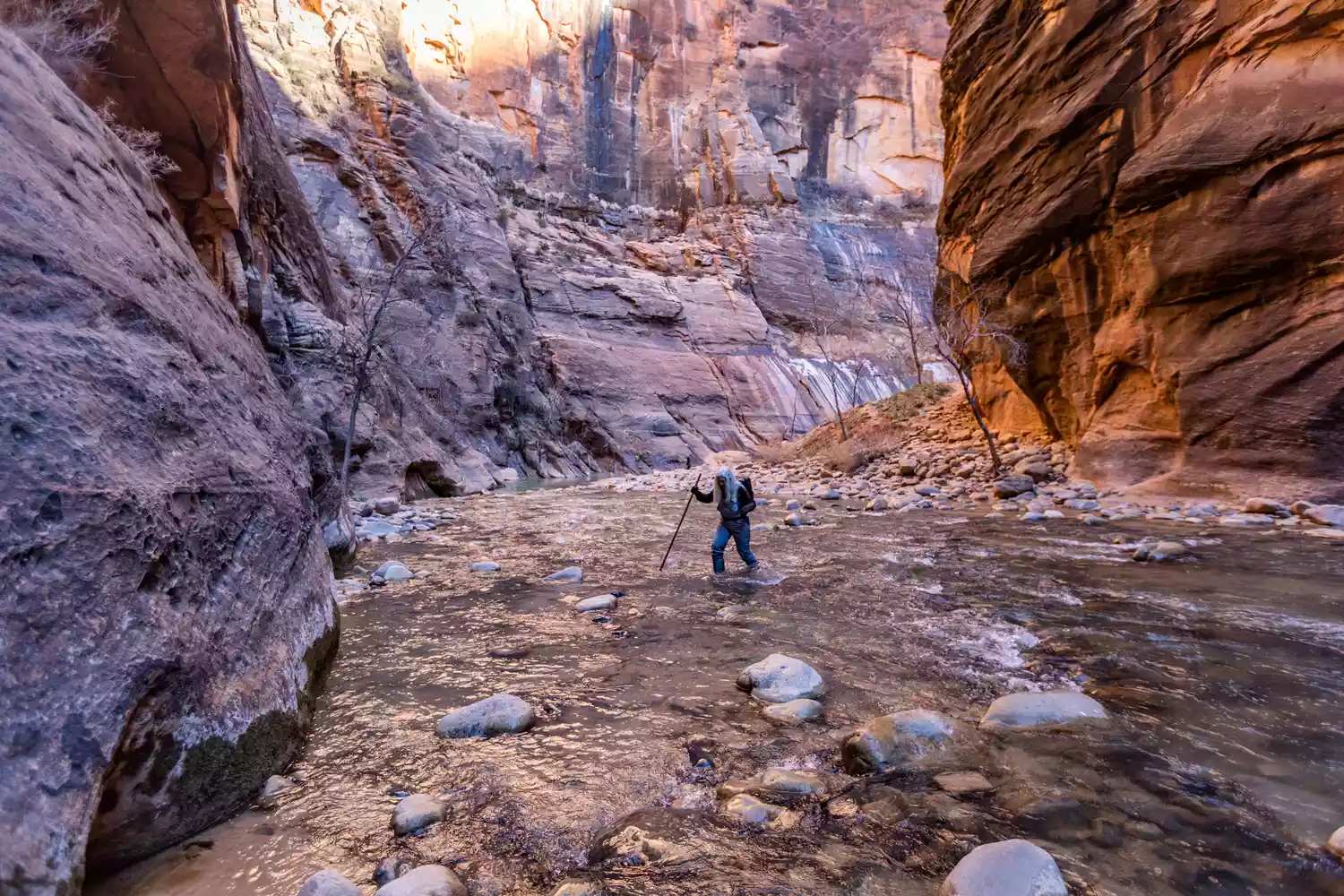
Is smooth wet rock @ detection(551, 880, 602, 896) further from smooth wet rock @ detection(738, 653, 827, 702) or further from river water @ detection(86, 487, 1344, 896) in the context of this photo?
smooth wet rock @ detection(738, 653, 827, 702)

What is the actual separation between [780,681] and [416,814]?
1.94m

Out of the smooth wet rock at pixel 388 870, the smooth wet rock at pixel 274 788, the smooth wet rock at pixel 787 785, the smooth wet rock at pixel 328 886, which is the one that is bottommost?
the smooth wet rock at pixel 787 785

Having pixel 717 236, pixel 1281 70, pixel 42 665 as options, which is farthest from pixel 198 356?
pixel 717 236

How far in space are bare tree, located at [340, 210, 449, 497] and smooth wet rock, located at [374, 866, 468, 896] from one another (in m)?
7.02

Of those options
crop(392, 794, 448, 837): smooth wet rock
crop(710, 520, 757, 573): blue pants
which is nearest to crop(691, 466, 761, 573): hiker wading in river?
crop(710, 520, 757, 573): blue pants

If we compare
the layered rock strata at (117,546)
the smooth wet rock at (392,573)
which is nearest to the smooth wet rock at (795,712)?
the layered rock strata at (117,546)

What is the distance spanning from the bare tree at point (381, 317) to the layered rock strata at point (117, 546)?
5.29m

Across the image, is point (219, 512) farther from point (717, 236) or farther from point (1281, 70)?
point (717, 236)

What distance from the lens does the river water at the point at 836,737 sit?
204cm

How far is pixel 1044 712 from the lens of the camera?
2.94 m

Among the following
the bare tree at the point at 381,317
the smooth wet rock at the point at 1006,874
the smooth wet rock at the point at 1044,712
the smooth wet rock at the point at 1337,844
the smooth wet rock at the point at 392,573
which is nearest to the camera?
the smooth wet rock at the point at 1006,874

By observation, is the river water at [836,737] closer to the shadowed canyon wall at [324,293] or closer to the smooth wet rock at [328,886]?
the smooth wet rock at [328,886]

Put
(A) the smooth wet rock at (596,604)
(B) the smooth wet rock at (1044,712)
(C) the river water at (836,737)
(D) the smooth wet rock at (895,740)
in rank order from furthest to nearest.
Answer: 1. (A) the smooth wet rock at (596,604)
2. (B) the smooth wet rock at (1044,712)
3. (D) the smooth wet rock at (895,740)
4. (C) the river water at (836,737)

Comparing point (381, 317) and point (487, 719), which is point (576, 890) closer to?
point (487, 719)
